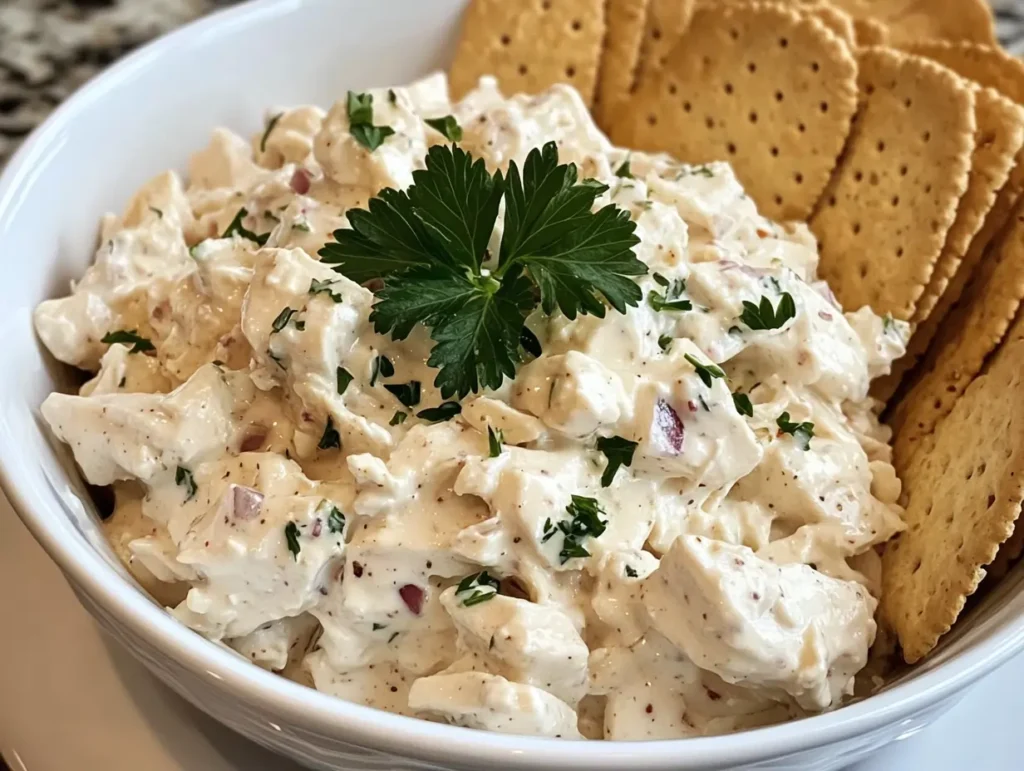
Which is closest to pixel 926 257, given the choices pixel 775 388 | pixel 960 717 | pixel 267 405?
pixel 775 388

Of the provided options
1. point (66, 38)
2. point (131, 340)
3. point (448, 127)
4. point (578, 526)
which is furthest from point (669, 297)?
point (66, 38)

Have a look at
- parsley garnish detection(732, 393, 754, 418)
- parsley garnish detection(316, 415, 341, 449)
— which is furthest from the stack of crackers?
parsley garnish detection(316, 415, 341, 449)

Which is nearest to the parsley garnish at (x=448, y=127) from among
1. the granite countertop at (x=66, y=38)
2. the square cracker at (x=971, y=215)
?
the square cracker at (x=971, y=215)

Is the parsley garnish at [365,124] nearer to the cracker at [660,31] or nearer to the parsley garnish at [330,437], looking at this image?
the parsley garnish at [330,437]

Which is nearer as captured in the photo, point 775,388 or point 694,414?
point 694,414

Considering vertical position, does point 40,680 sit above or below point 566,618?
below

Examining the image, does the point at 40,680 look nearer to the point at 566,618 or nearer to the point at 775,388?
the point at 566,618

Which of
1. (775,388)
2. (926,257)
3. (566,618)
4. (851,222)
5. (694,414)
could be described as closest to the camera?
(566,618)
